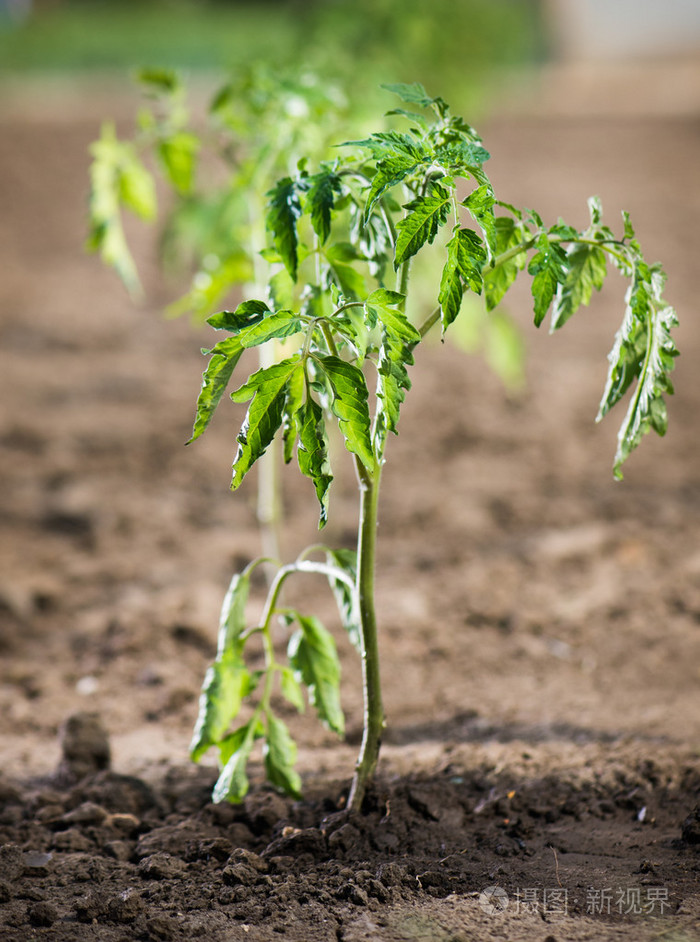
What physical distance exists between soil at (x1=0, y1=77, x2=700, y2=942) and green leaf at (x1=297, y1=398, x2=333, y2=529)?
681mm

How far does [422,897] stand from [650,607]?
4.87 feet

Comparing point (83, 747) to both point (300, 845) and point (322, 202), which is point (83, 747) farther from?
point (322, 202)

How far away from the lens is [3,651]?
2.67m

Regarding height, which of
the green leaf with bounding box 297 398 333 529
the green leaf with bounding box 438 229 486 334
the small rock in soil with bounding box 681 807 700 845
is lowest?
the small rock in soil with bounding box 681 807 700 845

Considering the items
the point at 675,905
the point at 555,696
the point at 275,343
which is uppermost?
the point at 275,343

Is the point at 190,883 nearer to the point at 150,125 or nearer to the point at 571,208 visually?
the point at 150,125

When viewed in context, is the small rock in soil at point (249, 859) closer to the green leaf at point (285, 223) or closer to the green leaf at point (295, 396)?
the green leaf at point (295, 396)

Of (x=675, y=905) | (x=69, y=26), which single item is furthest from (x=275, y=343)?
(x=69, y=26)

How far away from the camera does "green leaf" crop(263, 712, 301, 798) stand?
1703 mm

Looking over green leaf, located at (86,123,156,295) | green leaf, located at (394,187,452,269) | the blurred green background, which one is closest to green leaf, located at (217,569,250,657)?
green leaf, located at (394,187,452,269)

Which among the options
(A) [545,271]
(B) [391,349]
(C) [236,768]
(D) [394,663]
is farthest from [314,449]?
(D) [394,663]

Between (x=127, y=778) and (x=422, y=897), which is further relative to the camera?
(x=127, y=778)

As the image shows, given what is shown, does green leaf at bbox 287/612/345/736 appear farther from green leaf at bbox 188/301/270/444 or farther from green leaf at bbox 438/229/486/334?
green leaf at bbox 438/229/486/334

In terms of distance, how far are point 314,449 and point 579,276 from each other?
0.54 metres
